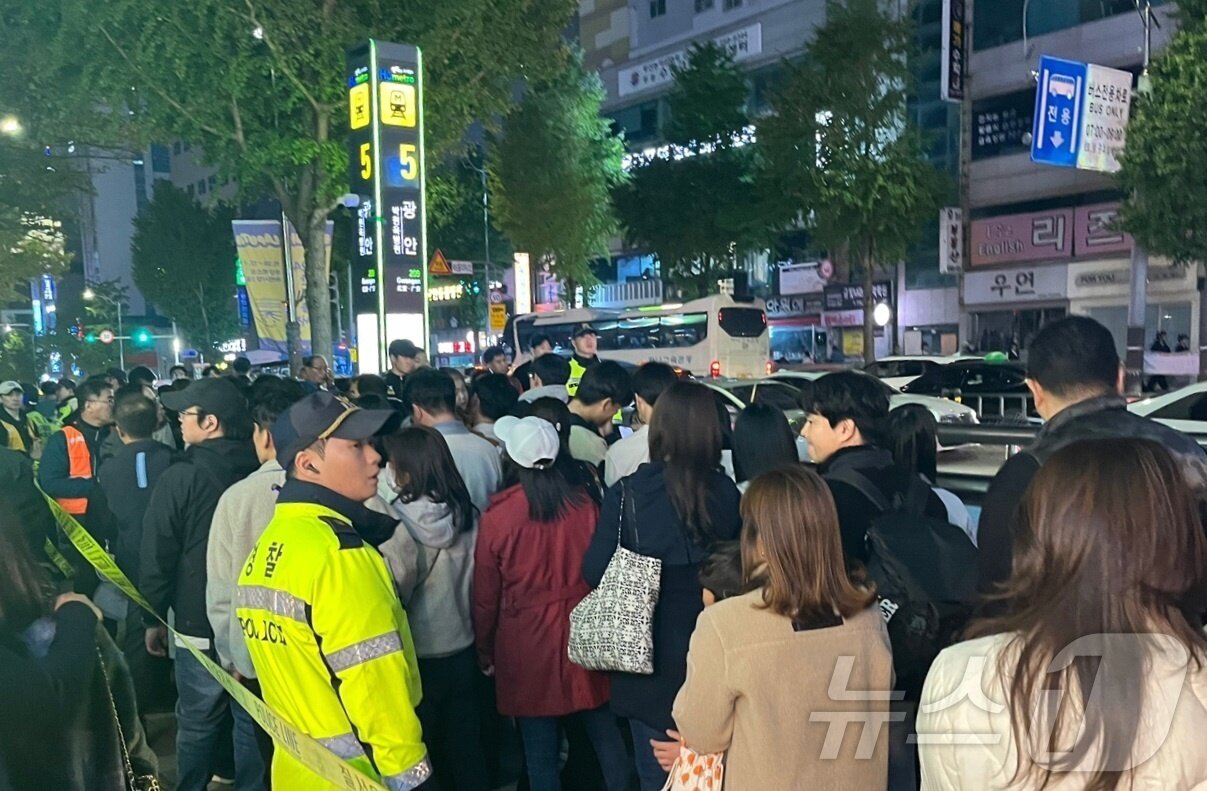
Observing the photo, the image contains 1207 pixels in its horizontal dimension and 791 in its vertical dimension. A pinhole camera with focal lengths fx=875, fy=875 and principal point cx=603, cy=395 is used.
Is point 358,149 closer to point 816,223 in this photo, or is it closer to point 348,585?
point 816,223

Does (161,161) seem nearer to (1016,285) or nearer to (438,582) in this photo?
(1016,285)

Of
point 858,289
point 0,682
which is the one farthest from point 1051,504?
point 858,289

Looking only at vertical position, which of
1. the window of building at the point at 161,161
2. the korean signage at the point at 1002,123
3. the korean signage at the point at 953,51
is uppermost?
the window of building at the point at 161,161

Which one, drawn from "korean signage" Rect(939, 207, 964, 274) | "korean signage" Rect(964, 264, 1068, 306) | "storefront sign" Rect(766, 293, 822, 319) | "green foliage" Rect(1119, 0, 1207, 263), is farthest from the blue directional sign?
"storefront sign" Rect(766, 293, 822, 319)

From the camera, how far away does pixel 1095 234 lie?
82.5 feet

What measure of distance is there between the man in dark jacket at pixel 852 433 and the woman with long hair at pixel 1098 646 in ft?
4.49

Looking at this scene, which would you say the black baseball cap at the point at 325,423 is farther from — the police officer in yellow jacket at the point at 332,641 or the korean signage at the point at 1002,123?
the korean signage at the point at 1002,123

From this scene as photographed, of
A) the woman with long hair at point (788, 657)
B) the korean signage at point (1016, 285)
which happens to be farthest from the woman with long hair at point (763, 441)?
the korean signage at point (1016, 285)

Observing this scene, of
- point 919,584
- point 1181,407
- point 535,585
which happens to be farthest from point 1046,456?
point 1181,407

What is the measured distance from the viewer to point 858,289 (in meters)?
30.6

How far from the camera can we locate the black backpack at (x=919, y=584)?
2498 mm

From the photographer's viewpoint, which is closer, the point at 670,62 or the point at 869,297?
the point at 869,297

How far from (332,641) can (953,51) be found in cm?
2797

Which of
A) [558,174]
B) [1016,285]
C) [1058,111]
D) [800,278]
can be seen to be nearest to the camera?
[1058,111]
